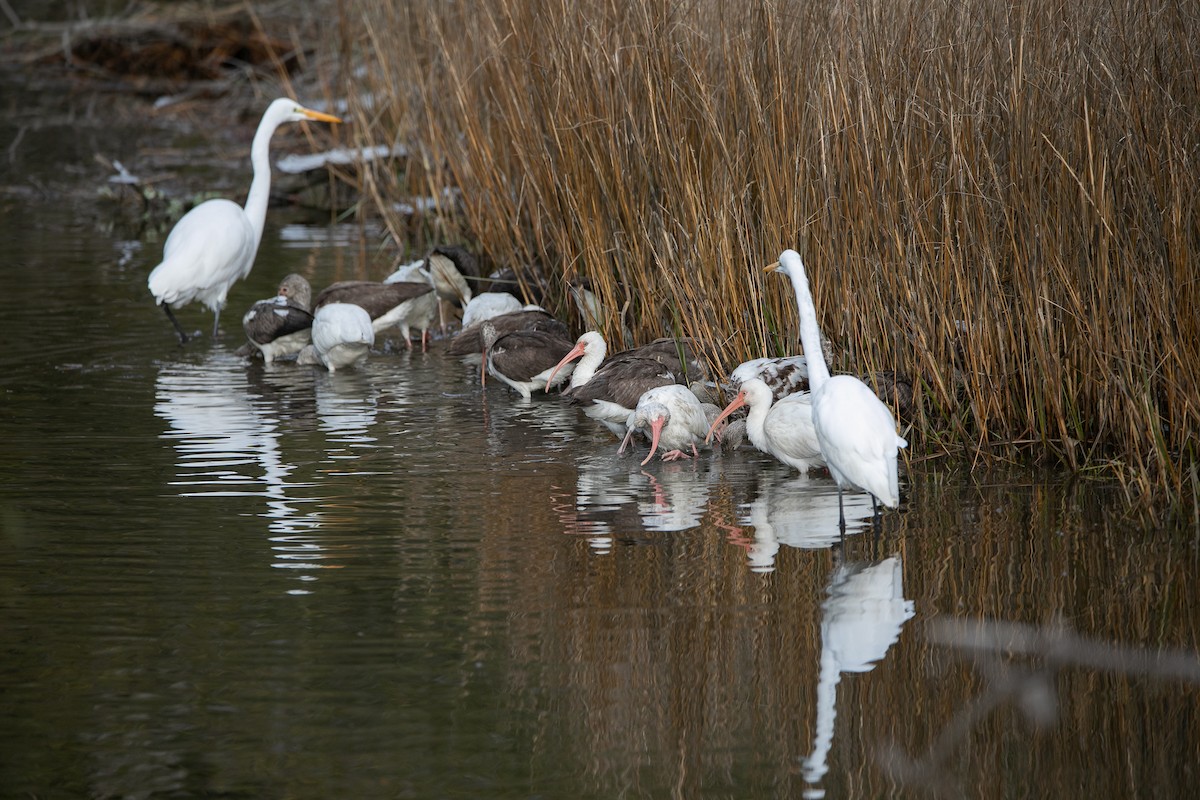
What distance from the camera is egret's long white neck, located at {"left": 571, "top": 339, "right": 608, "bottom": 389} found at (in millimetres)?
8438

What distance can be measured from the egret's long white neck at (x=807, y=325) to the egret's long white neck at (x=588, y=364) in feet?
6.38

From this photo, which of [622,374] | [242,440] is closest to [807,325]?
[622,374]

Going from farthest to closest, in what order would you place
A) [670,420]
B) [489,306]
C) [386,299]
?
[386,299]
[489,306]
[670,420]

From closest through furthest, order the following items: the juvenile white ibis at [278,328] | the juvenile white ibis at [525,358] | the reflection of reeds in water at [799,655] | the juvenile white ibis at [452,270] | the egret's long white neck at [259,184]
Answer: the reflection of reeds in water at [799,655] < the juvenile white ibis at [525,358] < the juvenile white ibis at [278,328] < the juvenile white ibis at [452,270] < the egret's long white neck at [259,184]

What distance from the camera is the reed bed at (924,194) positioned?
599cm

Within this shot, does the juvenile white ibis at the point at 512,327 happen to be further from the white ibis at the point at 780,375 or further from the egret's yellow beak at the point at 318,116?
the egret's yellow beak at the point at 318,116

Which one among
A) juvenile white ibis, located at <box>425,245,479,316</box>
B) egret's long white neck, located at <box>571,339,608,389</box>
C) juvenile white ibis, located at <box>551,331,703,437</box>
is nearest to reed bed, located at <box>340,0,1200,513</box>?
juvenile white ibis, located at <box>551,331,703,437</box>

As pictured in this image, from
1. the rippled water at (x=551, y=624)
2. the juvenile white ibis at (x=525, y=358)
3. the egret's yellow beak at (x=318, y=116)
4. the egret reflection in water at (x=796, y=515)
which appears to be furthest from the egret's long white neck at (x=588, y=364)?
the egret's yellow beak at (x=318, y=116)

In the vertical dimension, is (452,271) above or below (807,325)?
above

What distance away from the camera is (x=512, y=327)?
9.28m

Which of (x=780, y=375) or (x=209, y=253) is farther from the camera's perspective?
(x=209, y=253)

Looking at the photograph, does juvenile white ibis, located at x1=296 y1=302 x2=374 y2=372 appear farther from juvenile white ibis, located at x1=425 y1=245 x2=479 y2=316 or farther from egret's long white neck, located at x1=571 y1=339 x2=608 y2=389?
egret's long white neck, located at x1=571 y1=339 x2=608 y2=389

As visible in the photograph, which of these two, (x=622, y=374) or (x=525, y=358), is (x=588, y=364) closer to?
(x=525, y=358)

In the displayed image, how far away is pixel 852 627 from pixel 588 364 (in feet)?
12.6
